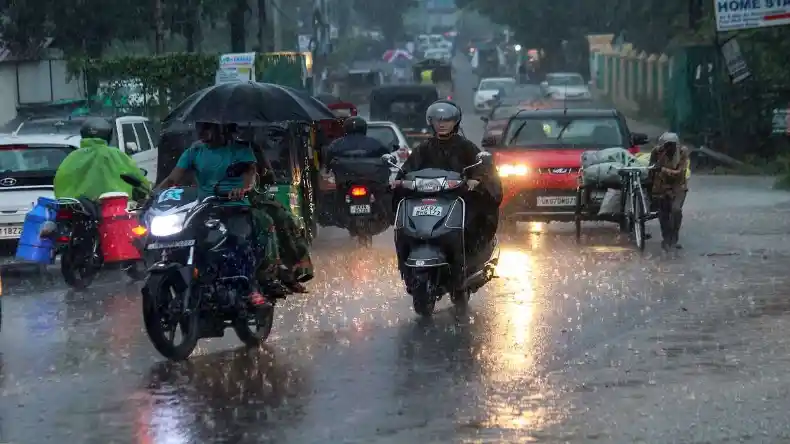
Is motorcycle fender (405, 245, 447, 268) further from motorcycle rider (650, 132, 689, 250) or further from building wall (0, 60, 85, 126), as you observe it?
building wall (0, 60, 85, 126)

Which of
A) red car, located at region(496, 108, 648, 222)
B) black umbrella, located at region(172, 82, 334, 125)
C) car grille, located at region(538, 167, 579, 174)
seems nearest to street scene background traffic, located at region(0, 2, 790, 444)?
black umbrella, located at region(172, 82, 334, 125)

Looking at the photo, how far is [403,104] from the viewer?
42969 millimetres

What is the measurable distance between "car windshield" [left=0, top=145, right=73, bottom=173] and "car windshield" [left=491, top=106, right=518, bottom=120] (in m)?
19.8

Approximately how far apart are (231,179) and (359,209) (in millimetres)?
8146

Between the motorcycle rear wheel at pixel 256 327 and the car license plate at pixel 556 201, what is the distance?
8.95 metres

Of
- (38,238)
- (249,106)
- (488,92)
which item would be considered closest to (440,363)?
(249,106)

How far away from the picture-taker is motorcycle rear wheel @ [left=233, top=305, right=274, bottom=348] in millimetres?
10609

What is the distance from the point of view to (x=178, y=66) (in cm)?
3575

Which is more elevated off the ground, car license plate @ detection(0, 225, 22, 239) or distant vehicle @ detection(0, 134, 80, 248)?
distant vehicle @ detection(0, 134, 80, 248)

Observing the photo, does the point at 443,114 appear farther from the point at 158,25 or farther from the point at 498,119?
the point at 158,25

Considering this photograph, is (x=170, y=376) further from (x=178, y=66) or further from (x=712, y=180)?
(x=178, y=66)

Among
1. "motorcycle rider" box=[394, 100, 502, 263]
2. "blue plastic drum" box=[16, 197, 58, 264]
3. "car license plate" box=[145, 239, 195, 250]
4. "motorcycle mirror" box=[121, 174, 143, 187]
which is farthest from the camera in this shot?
"blue plastic drum" box=[16, 197, 58, 264]

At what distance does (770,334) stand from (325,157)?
360 inches

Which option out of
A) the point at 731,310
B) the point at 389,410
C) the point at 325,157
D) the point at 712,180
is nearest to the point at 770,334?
the point at 731,310
